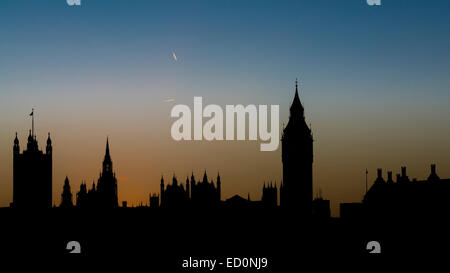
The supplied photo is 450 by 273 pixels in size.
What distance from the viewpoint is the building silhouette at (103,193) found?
144125 millimetres

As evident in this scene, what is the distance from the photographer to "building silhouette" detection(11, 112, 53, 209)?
146125 millimetres

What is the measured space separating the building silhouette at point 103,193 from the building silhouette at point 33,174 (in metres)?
5.91

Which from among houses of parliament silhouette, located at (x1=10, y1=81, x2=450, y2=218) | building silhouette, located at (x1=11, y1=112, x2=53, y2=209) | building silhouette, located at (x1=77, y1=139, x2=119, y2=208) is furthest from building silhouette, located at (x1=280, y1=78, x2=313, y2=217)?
building silhouette, located at (x1=11, y1=112, x2=53, y2=209)

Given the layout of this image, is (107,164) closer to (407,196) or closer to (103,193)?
(103,193)

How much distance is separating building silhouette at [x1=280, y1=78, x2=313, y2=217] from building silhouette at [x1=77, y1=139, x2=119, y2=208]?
95.4 ft

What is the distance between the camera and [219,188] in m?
146

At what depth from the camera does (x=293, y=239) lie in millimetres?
116000

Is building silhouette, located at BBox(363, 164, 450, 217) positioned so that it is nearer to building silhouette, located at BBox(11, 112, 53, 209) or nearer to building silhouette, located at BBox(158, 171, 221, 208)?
building silhouette, located at BBox(158, 171, 221, 208)

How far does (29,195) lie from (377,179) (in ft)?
193

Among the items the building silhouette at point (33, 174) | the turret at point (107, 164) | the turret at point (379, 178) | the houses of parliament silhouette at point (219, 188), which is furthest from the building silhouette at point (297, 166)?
the building silhouette at point (33, 174)

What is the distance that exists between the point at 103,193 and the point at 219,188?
764 inches
